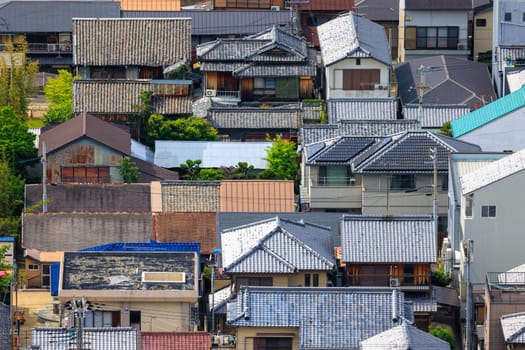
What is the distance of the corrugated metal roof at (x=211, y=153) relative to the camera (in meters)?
69.8

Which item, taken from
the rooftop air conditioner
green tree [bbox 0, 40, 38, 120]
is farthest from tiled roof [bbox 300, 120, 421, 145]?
green tree [bbox 0, 40, 38, 120]

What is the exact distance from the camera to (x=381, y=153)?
211ft

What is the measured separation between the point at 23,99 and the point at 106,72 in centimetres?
617

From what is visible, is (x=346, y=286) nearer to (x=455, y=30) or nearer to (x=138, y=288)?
(x=138, y=288)

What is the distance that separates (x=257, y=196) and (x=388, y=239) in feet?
29.3

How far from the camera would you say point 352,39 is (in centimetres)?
7775

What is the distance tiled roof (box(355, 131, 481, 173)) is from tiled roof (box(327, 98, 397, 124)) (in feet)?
23.5

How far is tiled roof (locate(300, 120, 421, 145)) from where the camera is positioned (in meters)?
68.2

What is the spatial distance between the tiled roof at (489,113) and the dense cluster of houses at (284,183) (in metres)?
0.13

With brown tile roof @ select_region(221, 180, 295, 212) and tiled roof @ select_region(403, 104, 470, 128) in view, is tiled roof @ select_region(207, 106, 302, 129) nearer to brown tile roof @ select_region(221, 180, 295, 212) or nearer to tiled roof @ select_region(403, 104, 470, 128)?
tiled roof @ select_region(403, 104, 470, 128)

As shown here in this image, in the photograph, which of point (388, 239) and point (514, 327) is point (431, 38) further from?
point (514, 327)

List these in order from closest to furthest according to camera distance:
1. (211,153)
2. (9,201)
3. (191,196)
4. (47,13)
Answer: (191,196)
(9,201)
(211,153)
(47,13)

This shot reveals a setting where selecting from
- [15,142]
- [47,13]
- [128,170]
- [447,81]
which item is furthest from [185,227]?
[47,13]

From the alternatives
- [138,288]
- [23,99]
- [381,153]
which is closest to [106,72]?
[23,99]
